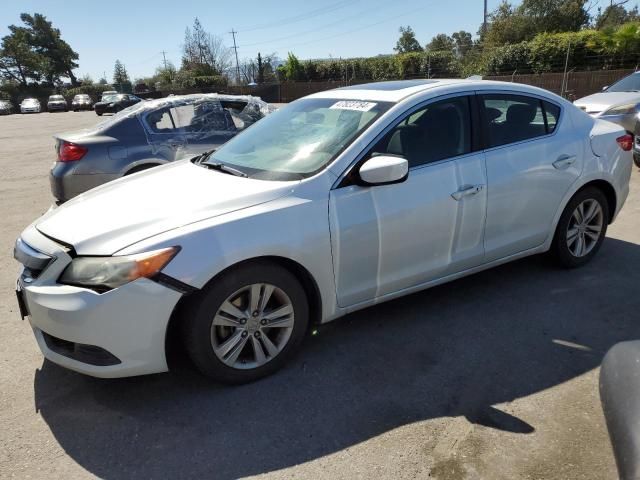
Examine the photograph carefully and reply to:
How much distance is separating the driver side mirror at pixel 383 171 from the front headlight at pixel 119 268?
1158mm

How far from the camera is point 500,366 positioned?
3158 mm

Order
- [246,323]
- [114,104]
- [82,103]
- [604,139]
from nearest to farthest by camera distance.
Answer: [246,323]
[604,139]
[114,104]
[82,103]

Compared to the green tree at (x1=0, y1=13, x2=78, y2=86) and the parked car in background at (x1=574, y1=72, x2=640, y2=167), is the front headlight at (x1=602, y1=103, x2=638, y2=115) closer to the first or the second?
the parked car in background at (x1=574, y1=72, x2=640, y2=167)

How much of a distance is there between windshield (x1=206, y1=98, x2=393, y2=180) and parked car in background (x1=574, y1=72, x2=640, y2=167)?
6277 mm

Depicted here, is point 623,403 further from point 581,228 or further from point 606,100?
point 606,100

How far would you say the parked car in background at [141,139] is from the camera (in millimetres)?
6008

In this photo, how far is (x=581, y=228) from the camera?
14.6ft

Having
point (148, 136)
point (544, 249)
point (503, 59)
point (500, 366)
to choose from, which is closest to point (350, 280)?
point (500, 366)

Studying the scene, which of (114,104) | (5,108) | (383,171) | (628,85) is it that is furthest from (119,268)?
(5,108)

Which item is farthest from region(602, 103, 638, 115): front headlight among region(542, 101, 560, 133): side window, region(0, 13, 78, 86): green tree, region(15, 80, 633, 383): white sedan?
region(0, 13, 78, 86): green tree

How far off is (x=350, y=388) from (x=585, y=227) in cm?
272

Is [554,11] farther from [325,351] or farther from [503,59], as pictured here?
[325,351]

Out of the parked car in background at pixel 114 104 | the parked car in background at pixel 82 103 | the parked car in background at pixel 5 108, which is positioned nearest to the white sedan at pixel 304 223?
the parked car in background at pixel 114 104

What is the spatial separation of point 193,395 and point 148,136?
4.20 m
